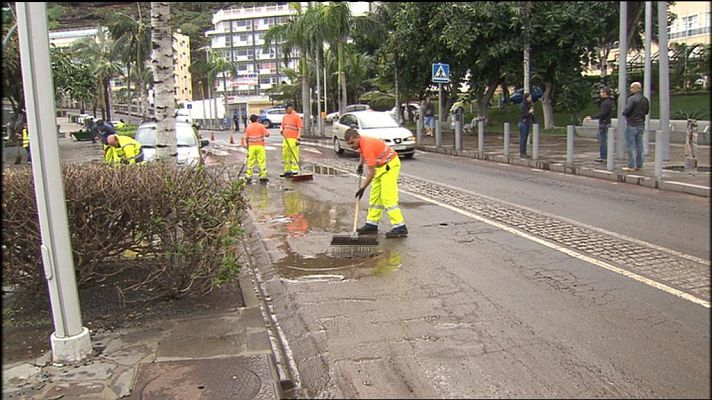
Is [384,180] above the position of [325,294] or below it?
above

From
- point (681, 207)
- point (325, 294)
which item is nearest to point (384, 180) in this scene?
point (325, 294)

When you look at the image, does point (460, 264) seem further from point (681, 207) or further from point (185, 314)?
point (681, 207)

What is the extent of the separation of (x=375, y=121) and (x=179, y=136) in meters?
7.20

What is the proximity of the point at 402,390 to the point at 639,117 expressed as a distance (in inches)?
428

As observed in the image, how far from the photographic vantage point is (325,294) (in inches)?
231

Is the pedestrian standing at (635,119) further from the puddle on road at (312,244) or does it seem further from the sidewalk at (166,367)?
the sidewalk at (166,367)

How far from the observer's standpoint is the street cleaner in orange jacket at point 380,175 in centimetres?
800

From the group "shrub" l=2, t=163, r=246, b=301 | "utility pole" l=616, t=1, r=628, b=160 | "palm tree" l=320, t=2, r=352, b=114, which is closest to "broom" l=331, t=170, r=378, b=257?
"shrub" l=2, t=163, r=246, b=301

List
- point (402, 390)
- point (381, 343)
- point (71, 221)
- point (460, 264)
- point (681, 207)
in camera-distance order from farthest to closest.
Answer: point (681, 207)
point (460, 264)
point (71, 221)
point (381, 343)
point (402, 390)

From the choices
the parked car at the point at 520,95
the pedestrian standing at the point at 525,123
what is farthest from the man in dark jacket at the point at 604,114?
the parked car at the point at 520,95

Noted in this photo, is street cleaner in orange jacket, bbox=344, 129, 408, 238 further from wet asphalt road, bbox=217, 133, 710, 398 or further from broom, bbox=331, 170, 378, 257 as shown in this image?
broom, bbox=331, 170, 378, 257

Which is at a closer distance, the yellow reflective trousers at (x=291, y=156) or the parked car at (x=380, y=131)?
the yellow reflective trousers at (x=291, y=156)

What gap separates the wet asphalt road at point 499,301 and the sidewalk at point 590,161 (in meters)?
1.53

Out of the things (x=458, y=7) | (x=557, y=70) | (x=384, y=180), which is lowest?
(x=384, y=180)
